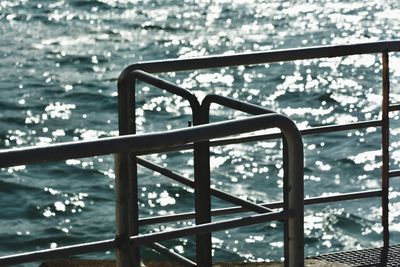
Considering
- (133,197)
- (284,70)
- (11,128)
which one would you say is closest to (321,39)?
(284,70)

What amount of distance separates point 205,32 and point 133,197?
17.2 m

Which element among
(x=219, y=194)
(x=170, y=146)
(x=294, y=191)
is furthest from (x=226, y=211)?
(x=170, y=146)

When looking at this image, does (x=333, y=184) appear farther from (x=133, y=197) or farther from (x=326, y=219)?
(x=133, y=197)

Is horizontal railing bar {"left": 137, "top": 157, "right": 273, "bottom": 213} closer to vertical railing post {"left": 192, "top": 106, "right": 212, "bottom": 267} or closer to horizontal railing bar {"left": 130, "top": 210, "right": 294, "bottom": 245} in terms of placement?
vertical railing post {"left": 192, "top": 106, "right": 212, "bottom": 267}

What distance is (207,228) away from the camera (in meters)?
3.97

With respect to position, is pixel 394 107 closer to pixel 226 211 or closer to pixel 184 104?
pixel 226 211

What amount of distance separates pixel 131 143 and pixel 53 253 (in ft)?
1.35

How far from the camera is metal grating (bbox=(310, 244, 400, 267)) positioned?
19.2 feet

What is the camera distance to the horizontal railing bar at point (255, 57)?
5191mm

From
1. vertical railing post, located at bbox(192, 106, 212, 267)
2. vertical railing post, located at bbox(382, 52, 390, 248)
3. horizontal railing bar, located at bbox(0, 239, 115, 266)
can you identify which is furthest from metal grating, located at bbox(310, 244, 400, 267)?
horizontal railing bar, located at bbox(0, 239, 115, 266)

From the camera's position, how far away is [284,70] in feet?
64.8

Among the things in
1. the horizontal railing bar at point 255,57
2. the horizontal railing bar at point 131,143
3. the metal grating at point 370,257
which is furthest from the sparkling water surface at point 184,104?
the horizontal railing bar at point 131,143

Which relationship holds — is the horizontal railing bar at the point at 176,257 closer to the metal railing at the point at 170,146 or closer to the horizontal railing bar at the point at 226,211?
the horizontal railing bar at the point at 226,211

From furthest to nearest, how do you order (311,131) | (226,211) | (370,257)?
(370,257), (311,131), (226,211)
